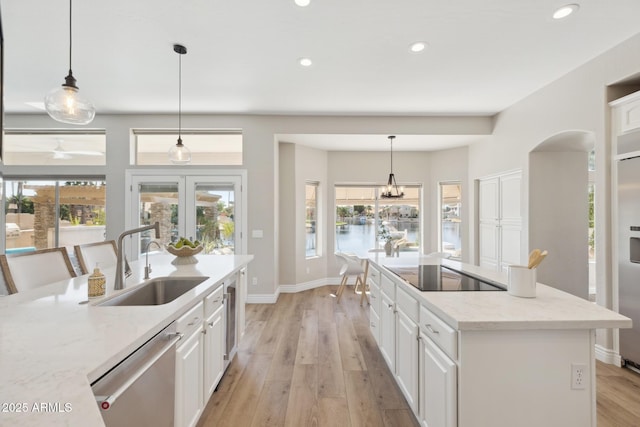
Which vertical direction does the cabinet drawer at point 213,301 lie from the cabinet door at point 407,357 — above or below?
above

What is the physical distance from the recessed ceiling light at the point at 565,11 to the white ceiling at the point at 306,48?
0.04 meters

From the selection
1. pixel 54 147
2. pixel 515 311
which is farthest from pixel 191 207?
pixel 515 311

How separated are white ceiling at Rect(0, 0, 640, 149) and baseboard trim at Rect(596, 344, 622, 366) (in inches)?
111

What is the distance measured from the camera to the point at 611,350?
2662 millimetres

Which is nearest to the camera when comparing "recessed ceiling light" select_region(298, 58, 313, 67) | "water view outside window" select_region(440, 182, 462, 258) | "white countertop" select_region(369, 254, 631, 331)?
"white countertop" select_region(369, 254, 631, 331)

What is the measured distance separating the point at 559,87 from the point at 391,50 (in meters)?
2.12

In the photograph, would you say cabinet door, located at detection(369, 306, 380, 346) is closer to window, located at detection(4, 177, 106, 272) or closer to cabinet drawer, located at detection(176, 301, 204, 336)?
cabinet drawer, located at detection(176, 301, 204, 336)

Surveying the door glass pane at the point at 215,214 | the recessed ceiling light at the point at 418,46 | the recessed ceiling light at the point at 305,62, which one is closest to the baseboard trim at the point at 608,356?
the recessed ceiling light at the point at 418,46

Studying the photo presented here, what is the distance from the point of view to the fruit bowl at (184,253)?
2.52m

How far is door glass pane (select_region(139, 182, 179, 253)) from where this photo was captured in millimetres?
4586

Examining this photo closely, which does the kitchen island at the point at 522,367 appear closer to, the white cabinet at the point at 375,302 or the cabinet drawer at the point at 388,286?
the cabinet drawer at the point at 388,286

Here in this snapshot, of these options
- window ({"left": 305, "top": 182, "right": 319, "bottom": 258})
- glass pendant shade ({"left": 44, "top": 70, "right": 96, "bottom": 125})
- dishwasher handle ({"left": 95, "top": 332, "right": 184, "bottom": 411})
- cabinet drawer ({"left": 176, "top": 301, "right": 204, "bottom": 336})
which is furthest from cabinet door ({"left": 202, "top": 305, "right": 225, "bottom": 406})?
window ({"left": 305, "top": 182, "right": 319, "bottom": 258})

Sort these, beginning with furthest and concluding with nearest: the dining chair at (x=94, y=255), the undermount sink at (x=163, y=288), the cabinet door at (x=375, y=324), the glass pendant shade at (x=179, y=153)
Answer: the glass pendant shade at (x=179, y=153)
the cabinet door at (x=375, y=324)
the dining chair at (x=94, y=255)
the undermount sink at (x=163, y=288)

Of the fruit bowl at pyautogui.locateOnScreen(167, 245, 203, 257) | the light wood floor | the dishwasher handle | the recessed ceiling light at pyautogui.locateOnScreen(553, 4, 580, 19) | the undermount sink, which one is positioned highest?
the recessed ceiling light at pyautogui.locateOnScreen(553, 4, 580, 19)
